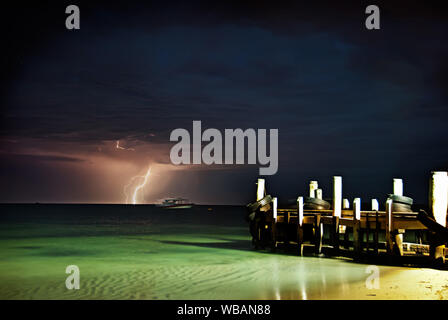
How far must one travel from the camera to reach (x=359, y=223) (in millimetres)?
16828

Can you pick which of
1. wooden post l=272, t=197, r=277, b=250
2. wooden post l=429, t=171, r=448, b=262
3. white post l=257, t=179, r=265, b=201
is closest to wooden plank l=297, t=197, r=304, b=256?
wooden post l=272, t=197, r=277, b=250

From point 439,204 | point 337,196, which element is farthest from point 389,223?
point 337,196

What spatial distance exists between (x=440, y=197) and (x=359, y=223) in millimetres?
3179

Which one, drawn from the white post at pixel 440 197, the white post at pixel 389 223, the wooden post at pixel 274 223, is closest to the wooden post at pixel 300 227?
the wooden post at pixel 274 223

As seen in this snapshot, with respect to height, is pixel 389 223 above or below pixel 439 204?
below

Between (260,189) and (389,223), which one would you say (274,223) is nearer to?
(260,189)

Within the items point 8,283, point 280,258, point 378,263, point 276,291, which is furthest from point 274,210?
point 8,283

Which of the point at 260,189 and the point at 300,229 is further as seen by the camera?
the point at 260,189

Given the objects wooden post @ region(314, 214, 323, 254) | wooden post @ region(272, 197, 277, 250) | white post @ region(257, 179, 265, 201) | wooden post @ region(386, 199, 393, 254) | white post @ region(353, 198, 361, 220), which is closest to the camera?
wooden post @ region(386, 199, 393, 254)

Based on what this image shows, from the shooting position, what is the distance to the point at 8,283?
15305mm

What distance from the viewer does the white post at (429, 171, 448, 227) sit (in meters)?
14.4

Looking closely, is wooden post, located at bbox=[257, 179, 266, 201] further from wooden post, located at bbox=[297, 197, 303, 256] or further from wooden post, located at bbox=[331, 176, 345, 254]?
wooden post, located at bbox=[331, 176, 345, 254]

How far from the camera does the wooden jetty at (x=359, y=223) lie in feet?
47.4
